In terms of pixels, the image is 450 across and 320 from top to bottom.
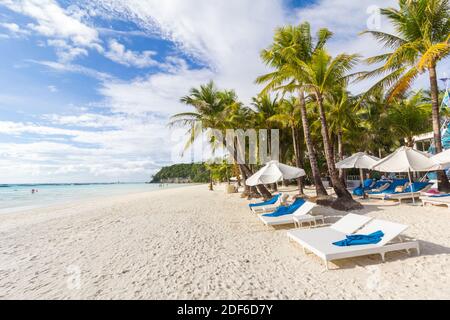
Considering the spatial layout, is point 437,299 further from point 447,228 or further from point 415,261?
point 447,228

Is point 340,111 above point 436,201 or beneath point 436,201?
above

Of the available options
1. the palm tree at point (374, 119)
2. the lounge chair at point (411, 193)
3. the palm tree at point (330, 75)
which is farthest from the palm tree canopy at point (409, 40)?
Answer: the palm tree at point (374, 119)

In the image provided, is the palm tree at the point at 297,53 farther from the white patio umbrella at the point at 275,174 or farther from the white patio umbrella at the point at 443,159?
the white patio umbrella at the point at 443,159

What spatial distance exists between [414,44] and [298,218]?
30.1 ft

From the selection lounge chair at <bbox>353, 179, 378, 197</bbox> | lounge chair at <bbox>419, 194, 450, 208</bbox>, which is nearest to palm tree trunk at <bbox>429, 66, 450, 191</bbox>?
lounge chair at <bbox>419, 194, 450, 208</bbox>

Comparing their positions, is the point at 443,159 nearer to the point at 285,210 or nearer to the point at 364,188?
the point at 364,188

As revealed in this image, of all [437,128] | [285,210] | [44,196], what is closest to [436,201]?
[437,128]

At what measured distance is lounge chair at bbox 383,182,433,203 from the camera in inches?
393

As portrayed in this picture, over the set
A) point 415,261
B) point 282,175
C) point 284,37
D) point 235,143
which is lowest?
point 415,261

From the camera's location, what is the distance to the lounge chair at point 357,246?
414 centimetres

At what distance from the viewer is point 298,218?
278 inches

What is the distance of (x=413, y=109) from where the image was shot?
16.5m
